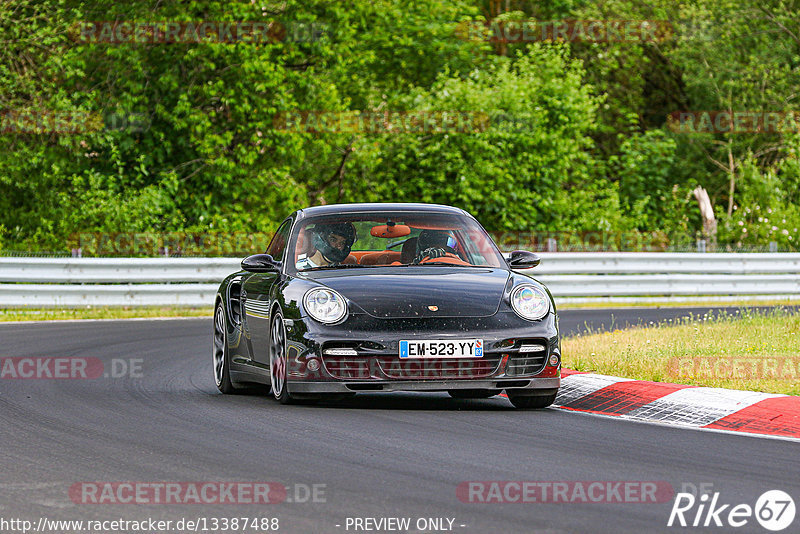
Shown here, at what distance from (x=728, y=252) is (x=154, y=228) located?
10991mm

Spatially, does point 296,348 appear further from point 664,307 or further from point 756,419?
point 664,307

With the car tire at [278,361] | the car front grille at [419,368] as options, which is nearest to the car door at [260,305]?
the car tire at [278,361]

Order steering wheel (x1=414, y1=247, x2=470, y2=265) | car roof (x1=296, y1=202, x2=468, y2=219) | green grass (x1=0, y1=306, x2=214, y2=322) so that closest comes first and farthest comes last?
steering wheel (x1=414, y1=247, x2=470, y2=265)
car roof (x1=296, y1=202, x2=468, y2=219)
green grass (x1=0, y1=306, x2=214, y2=322)

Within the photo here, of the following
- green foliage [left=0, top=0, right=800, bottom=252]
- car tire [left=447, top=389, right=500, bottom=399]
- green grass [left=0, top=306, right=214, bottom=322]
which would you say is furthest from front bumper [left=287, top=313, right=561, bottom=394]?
green foliage [left=0, top=0, right=800, bottom=252]

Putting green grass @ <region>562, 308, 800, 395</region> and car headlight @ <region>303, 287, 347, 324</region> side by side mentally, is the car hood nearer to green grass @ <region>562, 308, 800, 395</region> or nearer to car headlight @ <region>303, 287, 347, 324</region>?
car headlight @ <region>303, 287, 347, 324</region>

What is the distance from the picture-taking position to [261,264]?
10.5 metres

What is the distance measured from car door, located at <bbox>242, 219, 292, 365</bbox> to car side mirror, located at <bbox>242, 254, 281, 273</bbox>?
6 cm

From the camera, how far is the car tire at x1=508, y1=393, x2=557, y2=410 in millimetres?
9773

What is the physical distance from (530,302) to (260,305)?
210 centimetres

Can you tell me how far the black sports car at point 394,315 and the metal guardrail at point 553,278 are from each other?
11.5 meters

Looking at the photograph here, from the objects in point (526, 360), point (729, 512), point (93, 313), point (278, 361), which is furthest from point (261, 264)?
point (93, 313)

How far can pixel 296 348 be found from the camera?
30.8 feet

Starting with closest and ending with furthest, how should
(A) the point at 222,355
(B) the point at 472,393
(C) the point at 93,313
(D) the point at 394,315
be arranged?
1. (D) the point at 394,315
2. (B) the point at 472,393
3. (A) the point at 222,355
4. (C) the point at 93,313

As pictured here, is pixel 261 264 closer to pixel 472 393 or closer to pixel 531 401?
pixel 472 393
